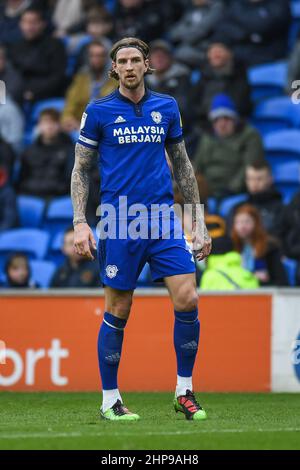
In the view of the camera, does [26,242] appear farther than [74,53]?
No

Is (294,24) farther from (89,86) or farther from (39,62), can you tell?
(39,62)

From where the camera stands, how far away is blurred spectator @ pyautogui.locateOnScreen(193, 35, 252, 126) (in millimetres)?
14344

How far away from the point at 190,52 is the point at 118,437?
9.67 meters

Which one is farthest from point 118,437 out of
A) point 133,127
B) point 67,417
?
point 133,127

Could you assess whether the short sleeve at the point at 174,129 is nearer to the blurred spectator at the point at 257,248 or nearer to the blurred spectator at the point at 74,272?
the blurred spectator at the point at 257,248

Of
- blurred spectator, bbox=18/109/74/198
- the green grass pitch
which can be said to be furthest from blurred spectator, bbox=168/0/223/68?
the green grass pitch

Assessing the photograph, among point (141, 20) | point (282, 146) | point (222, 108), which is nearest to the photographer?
point (222, 108)

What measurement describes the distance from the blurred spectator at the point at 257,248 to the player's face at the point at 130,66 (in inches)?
176

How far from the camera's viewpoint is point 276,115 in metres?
14.6

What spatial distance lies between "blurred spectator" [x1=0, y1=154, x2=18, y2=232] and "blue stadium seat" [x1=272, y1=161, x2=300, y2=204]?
10.0ft

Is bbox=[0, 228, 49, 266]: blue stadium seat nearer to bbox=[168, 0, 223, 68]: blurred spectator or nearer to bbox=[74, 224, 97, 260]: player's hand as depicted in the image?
bbox=[168, 0, 223, 68]: blurred spectator

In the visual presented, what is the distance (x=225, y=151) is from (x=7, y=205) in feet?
8.71

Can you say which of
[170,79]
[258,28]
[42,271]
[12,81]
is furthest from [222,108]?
[12,81]

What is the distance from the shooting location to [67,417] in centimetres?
779
